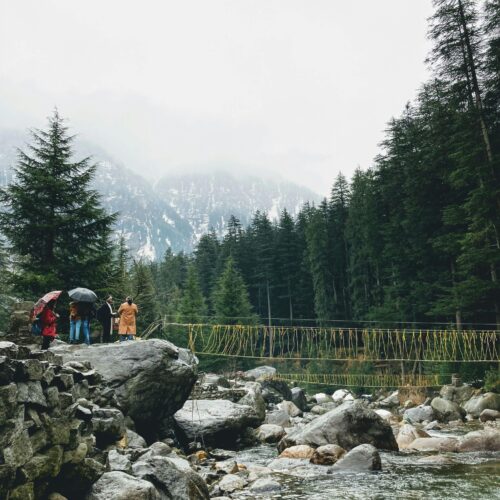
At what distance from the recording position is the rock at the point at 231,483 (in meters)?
9.11

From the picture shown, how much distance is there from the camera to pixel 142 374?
12.2 meters

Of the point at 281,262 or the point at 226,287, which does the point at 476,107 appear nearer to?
the point at 226,287

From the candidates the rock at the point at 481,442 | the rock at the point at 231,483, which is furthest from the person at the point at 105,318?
the rock at the point at 481,442

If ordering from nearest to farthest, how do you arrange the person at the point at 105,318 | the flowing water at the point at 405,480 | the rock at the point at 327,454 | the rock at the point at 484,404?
1. the flowing water at the point at 405,480
2. the rock at the point at 327,454
3. the person at the point at 105,318
4. the rock at the point at 484,404

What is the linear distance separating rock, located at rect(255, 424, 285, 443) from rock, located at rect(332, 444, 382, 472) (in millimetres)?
5370

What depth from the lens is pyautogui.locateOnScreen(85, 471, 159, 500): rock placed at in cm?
609

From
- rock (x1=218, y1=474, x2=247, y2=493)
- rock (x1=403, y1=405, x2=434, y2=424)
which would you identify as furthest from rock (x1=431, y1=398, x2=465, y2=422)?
rock (x1=218, y1=474, x2=247, y2=493)

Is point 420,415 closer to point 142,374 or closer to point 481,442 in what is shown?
point 481,442

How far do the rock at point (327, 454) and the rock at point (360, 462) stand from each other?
24.3 inches

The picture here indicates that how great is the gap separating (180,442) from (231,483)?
5166 mm

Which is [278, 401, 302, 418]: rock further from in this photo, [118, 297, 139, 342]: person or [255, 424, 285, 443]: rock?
[118, 297, 139, 342]: person

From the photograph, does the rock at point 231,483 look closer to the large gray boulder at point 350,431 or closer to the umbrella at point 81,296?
the large gray boulder at point 350,431

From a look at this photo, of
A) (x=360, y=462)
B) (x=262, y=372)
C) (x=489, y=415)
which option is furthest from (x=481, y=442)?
(x=262, y=372)

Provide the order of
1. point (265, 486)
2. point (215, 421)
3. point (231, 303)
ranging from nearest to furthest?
point (265, 486) → point (215, 421) → point (231, 303)
